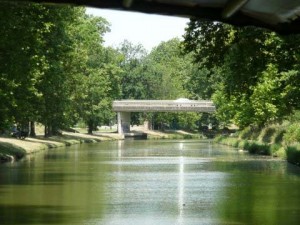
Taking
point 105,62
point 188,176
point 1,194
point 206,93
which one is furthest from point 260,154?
point 206,93

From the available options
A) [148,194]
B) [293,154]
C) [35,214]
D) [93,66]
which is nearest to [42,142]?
[293,154]

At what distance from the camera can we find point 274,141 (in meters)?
55.1

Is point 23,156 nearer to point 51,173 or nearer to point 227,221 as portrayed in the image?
point 51,173

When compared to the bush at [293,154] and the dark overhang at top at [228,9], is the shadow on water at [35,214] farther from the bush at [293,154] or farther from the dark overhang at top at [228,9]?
the bush at [293,154]

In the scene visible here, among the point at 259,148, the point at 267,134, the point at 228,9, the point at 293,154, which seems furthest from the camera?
→ the point at 267,134

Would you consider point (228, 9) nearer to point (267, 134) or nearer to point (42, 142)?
point (267, 134)

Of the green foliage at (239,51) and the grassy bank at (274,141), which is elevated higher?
the green foliage at (239,51)

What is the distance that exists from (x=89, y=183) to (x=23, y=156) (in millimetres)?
19888

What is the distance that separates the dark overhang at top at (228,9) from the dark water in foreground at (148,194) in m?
Result: 11.9

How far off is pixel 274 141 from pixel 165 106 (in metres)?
57.5

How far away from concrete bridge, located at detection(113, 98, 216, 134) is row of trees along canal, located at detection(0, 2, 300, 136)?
328 inches

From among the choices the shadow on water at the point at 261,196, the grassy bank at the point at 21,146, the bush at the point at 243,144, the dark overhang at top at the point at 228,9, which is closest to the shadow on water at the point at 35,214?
the shadow on water at the point at 261,196

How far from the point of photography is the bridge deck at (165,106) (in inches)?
4330

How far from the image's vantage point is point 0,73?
30844mm
